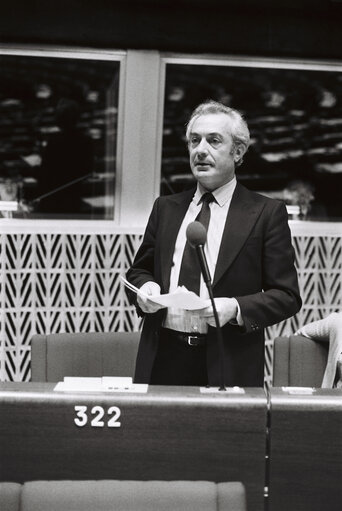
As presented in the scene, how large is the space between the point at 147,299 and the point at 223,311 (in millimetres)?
218

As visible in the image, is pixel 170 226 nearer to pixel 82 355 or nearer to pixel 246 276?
pixel 246 276

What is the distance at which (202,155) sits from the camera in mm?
2787

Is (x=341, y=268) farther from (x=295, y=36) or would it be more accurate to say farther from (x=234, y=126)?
(x=234, y=126)

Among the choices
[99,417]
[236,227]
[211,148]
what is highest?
[211,148]

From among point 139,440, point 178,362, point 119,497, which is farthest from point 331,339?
point 119,497

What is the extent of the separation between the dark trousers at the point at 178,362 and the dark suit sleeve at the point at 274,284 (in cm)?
20

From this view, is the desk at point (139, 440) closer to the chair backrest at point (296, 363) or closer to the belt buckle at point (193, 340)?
the belt buckle at point (193, 340)

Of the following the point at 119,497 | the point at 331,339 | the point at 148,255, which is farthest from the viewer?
the point at 331,339

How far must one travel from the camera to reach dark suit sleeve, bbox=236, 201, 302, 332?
2635 mm

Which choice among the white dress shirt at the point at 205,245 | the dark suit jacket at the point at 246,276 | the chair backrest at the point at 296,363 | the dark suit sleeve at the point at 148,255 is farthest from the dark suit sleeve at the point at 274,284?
the chair backrest at the point at 296,363

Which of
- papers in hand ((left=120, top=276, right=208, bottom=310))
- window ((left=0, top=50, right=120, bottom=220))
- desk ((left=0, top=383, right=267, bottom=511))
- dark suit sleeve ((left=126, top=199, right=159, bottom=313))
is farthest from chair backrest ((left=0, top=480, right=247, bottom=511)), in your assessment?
window ((left=0, top=50, right=120, bottom=220))

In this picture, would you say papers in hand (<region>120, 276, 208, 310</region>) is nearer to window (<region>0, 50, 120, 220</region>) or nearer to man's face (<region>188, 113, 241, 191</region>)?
man's face (<region>188, 113, 241, 191</region>)

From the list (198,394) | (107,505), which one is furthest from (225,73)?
(107,505)

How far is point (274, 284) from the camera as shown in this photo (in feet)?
9.07
